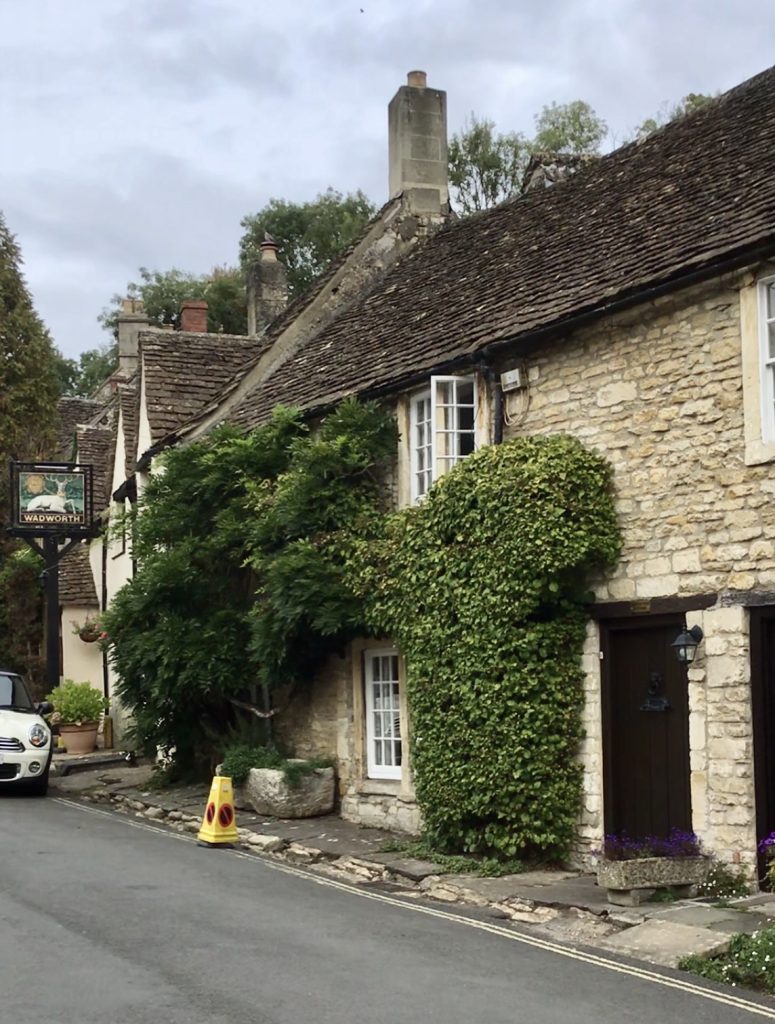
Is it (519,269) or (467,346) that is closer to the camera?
(467,346)

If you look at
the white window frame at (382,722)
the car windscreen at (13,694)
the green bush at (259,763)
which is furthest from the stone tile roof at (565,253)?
the car windscreen at (13,694)

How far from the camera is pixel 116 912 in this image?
9578 mm

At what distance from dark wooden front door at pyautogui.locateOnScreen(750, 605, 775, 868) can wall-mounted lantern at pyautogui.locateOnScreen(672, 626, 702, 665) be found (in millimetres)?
502

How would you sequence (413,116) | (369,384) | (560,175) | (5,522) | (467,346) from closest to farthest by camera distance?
1. (467,346)
2. (369,384)
3. (560,175)
4. (413,116)
5. (5,522)

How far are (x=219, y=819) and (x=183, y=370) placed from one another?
11.8 metres

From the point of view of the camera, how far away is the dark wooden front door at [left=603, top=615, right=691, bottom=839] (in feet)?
38.5

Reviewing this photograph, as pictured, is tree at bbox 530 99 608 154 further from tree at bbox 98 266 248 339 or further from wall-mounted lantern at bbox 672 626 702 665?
wall-mounted lantern at bbox 672 626 702 665

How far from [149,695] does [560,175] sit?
9909 millimetres

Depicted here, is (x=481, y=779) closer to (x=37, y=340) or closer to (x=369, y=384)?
(x=369, y=384)

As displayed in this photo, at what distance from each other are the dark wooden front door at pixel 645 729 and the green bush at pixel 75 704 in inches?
622

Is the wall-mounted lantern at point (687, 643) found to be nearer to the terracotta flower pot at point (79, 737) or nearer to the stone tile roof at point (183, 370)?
the stone tile roof at point (183, 370)

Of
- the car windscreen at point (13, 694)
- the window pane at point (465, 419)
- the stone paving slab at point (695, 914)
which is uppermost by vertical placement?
the window pane at point (465, 419)

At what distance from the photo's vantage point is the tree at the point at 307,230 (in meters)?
46.7

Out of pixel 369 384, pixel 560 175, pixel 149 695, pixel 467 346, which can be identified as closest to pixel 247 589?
pixel 149 695
